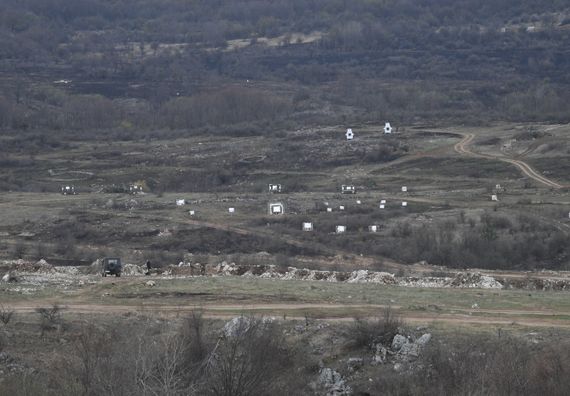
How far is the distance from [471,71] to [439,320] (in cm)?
10888

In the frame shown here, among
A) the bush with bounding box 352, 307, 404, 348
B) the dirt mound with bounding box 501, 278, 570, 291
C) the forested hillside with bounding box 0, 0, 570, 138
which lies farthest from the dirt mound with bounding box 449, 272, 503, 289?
the forested hillside with bounding box 0, 0, 570, 138

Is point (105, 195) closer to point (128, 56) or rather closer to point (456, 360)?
point (456, 360)

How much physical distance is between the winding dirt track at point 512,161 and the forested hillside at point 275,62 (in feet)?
37.9

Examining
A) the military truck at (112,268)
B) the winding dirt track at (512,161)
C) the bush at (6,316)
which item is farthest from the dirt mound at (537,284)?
the winding dirt track at (512,161)

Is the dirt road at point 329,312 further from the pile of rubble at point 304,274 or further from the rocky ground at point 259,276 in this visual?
the pile of rubble at point 304,274

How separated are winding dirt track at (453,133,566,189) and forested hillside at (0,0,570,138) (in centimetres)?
1157

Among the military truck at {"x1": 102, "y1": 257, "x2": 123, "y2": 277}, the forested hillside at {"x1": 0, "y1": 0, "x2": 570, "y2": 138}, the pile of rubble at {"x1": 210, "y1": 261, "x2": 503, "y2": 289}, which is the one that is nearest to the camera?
the pile of rubble at {"x1": 210, "y1": 261, "x2": 503, "y2": 289}

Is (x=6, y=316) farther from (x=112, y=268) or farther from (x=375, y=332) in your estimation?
(x=112, y=268)

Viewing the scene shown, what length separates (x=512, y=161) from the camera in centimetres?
6800

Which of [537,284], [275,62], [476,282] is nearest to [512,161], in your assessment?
[537,284]

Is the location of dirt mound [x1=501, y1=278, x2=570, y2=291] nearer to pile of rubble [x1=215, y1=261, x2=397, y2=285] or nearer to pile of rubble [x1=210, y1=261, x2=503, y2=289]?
pile of rubble [x1=210, y1=261, x2=503, y2=289]

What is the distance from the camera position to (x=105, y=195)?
6525 centimetres

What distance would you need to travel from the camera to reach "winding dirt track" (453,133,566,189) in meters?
60.6

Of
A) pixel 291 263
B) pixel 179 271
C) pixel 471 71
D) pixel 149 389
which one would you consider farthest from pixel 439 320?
pixel 471 71
